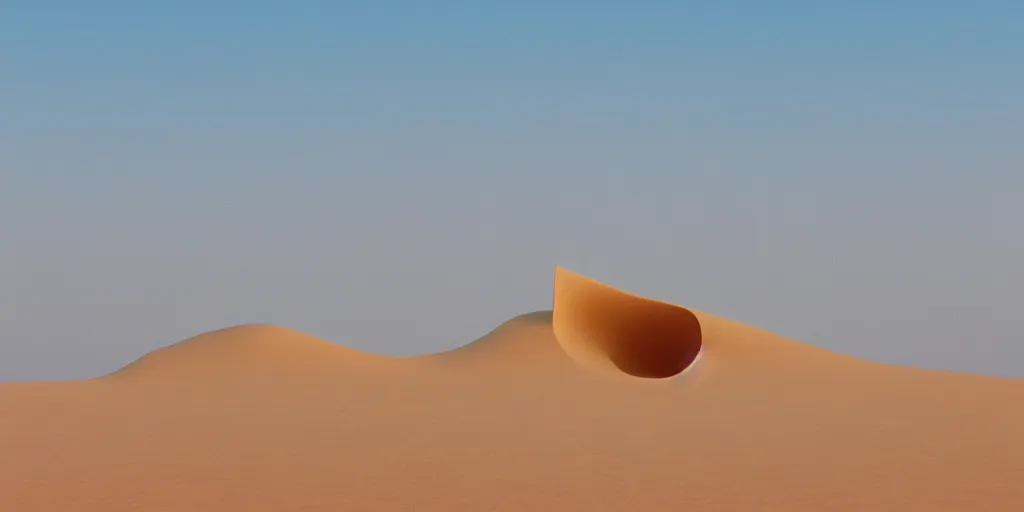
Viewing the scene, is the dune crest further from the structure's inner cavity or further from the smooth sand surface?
the structure's inner cavity

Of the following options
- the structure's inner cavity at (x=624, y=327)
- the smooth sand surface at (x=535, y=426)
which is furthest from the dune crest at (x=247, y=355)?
the structure's inner cavity at (x=624, y=327)

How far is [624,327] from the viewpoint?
47.5ft

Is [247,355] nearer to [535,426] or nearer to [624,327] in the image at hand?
[535,426]

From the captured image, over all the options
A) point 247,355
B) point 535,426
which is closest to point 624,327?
point 535,426

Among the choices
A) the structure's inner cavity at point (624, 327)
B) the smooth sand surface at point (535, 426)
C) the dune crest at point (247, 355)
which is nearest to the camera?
the smooth sand surface at point (535, 426)

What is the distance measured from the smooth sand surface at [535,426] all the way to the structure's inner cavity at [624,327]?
3cm

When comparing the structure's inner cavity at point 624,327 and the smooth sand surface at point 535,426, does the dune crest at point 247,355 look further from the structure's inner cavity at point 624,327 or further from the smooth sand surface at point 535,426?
the structure's inner cavity at point 624,327

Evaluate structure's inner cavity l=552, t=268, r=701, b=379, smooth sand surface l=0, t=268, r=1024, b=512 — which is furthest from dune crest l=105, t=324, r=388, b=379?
structure's inner cavity l=552, t=268, r=701, b=379

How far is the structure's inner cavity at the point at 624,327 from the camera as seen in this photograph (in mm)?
14102

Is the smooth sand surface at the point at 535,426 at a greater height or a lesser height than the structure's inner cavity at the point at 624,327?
lesser

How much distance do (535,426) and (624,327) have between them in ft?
16.2

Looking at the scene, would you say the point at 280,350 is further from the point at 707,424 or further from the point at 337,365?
the point at 707,424

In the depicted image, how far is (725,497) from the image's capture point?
725cm

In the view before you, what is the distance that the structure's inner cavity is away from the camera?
14102mm
